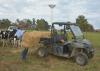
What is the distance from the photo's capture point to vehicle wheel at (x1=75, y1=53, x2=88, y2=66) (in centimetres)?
1534

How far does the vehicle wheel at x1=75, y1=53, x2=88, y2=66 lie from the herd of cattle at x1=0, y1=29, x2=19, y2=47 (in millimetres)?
8111

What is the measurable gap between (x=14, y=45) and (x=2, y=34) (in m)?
1.41

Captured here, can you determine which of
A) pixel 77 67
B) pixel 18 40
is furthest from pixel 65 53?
pixel 18 40

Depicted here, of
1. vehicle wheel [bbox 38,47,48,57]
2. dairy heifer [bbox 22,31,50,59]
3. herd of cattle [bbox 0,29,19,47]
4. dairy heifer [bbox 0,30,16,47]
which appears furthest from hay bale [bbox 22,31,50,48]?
dairy heifer [bbox 0,30,16,47]

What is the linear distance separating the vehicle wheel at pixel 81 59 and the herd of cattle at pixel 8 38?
8111 millimetres

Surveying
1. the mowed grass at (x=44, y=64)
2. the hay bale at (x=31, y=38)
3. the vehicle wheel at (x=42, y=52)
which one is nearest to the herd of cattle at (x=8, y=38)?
the mowed grass at (x=44, y=64)

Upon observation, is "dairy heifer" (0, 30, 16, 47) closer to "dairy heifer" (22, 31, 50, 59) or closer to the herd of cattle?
the herd of cattle

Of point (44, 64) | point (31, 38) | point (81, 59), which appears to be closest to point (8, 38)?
point (31, 38)

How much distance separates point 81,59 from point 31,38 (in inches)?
109

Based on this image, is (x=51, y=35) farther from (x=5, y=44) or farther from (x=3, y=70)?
(x=5, y=44)

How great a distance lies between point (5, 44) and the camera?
23203 mm

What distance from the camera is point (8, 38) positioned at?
23.3 metres

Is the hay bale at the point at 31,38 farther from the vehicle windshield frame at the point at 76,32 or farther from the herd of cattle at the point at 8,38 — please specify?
the herd of cattle at the point at 8,38

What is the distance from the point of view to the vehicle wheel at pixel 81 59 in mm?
15344
